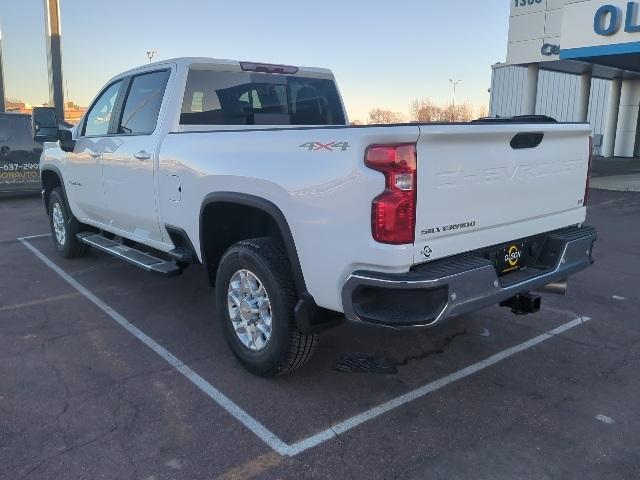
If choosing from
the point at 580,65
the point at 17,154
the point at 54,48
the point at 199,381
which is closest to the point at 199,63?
the point at 199,381

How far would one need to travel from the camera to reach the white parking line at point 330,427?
10.1 ft

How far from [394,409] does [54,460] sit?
186 cm

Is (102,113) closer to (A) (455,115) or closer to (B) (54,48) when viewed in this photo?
(B) (54,48)

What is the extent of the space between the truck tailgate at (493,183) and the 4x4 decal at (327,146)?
378 mm

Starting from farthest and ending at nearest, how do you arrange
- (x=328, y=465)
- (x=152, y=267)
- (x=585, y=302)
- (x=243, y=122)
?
1. (x=585, y=302)
2. (x=243, y=122)
3. (x=152, y=267)
4. (x=328, y=465)

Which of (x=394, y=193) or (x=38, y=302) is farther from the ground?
(x=394, y=193)

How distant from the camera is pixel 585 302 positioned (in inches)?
213

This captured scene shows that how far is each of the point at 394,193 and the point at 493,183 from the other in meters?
0.74

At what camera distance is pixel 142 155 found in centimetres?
470

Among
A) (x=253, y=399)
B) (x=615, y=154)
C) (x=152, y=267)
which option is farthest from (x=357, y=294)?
(x=615, y=154)

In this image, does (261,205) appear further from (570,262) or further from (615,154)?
(615,154)

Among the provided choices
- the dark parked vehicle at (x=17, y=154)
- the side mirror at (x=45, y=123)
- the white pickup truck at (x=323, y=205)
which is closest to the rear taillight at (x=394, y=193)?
the white pickup truck at (x=323, y=205)

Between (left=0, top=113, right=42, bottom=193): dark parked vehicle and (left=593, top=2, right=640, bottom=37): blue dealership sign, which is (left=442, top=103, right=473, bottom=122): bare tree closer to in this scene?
(left=593, top=2, right=640, bottom=37): blue dealership sign

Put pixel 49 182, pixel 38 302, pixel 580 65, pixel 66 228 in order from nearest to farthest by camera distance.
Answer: pixel 38 302 < pixel 66 228 < pixel 49 182 < pixel 580 65
